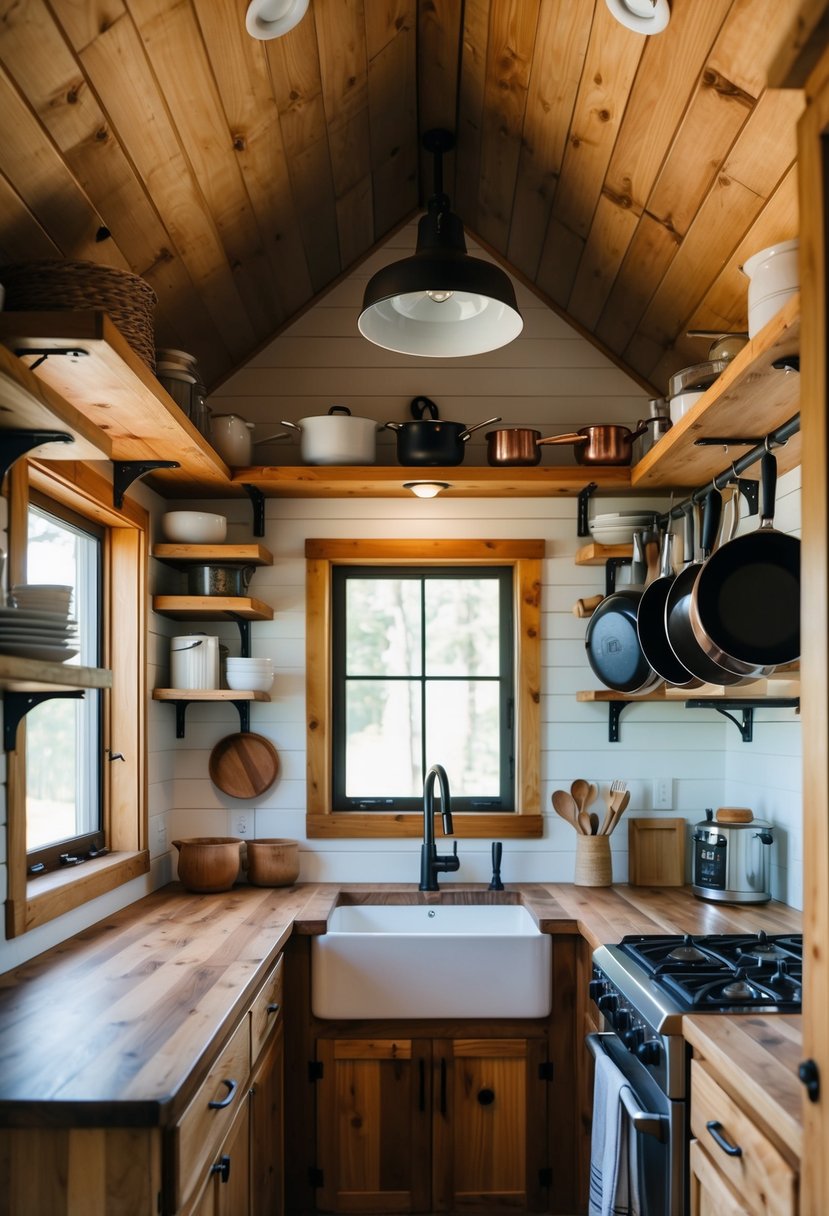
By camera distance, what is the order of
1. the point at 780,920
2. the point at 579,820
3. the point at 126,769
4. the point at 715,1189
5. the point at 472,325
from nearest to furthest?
1. the point at 715,1189
2. the point at 472,325
3. the point at 780,920
4. the point at 126,769
5. the point at 579,820

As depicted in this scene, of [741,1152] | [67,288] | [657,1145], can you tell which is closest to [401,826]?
[657,1145]

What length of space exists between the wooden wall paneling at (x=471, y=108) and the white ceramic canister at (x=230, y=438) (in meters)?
1.09

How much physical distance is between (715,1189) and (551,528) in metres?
2.29

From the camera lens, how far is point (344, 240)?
3.59m

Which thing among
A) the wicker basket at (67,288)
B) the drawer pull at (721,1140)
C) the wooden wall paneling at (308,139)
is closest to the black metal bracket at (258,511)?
the wooden wall paneling at (308,139)

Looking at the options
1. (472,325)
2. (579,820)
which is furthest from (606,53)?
(579,820)

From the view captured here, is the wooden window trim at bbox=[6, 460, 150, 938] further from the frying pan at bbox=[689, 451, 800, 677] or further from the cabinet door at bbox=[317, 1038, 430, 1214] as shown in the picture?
the frying pan at bbox=[689, 451, 800, 677]

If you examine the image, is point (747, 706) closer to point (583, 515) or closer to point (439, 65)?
point (583, 515)

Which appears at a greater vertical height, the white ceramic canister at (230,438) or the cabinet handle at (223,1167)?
the white ceramic canister at (230,438)

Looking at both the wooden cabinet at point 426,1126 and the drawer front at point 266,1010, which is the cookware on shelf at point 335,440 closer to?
the drawer front at point 266,1010

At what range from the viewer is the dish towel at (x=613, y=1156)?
7.30 ft

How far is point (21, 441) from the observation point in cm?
207

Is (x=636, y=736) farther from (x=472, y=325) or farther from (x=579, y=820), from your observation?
(x=472, y=325)

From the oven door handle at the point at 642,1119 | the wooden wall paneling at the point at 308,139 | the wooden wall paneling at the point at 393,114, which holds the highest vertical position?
the wooden wall paneling at the point at 393,114
